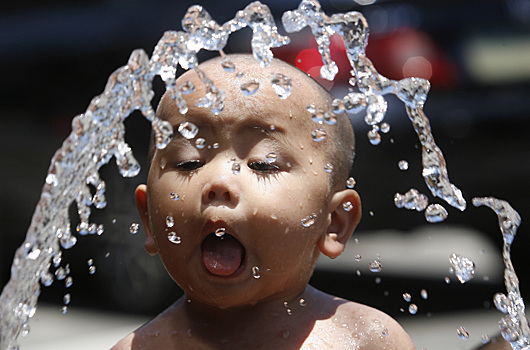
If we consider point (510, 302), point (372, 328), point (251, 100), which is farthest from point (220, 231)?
point (510, 302)

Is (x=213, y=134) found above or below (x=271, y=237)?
above

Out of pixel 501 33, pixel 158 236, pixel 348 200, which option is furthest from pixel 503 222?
pixel 501 33

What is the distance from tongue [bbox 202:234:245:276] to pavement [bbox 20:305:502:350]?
1.42 metres

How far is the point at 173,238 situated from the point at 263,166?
231 mm

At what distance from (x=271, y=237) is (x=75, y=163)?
48cm

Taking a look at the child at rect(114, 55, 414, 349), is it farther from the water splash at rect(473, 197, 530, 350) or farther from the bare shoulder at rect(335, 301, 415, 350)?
the water splash at rect(473, 197, 530, 350)

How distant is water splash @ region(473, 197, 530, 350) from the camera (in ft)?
5.67

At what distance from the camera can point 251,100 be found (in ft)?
5.13

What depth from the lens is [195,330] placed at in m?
1.65

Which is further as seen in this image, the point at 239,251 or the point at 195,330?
the point at 195,330

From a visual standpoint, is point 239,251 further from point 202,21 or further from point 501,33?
point 501,33

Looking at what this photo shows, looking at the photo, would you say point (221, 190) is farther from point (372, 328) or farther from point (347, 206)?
point (372, 328)

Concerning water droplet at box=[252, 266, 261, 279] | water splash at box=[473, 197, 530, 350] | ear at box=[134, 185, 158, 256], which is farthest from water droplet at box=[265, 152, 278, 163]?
water splash at box=[473, 197, 530, 350]

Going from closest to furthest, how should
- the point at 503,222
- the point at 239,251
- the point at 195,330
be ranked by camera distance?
the point at 239,251, the point at 195,330, the point at 503,222
